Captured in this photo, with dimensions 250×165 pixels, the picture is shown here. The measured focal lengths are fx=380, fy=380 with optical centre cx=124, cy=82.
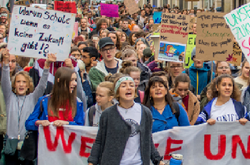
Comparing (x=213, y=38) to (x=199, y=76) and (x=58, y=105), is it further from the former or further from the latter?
(x=58, y=105)

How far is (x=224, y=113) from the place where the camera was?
459cm

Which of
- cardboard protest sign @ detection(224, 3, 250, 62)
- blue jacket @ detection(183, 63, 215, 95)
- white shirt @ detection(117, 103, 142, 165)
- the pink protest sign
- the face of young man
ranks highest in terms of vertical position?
the pink protest sign

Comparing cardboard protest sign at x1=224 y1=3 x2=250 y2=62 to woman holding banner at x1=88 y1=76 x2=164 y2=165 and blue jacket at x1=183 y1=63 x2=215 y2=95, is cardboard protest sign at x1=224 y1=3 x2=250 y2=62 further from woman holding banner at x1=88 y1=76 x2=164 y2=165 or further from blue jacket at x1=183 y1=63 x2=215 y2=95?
woman holding banner at x1=88 y1=76 x2=164 y2=165

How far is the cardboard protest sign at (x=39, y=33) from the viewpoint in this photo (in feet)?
16.9

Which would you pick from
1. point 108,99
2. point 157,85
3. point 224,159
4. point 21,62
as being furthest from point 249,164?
point 21,62

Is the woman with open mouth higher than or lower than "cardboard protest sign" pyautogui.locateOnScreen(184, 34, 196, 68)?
lower

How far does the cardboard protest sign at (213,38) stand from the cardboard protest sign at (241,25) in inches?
39.6

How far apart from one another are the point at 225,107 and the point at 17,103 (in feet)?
8.43

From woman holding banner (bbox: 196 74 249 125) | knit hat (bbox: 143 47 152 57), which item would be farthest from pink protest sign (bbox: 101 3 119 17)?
woman holding banner (bbox: 196 74 249 125)

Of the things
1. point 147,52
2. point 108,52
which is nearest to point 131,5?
point 147,52

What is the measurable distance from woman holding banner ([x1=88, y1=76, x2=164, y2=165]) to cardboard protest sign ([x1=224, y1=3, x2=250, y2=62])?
2.01 metres

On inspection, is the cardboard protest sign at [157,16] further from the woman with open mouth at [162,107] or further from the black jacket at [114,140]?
the black jacket at [114,140]

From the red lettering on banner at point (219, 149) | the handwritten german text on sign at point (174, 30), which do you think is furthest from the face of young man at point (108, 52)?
the red lettering on banner at point (219, 149)

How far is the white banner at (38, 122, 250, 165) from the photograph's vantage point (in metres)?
4.44
